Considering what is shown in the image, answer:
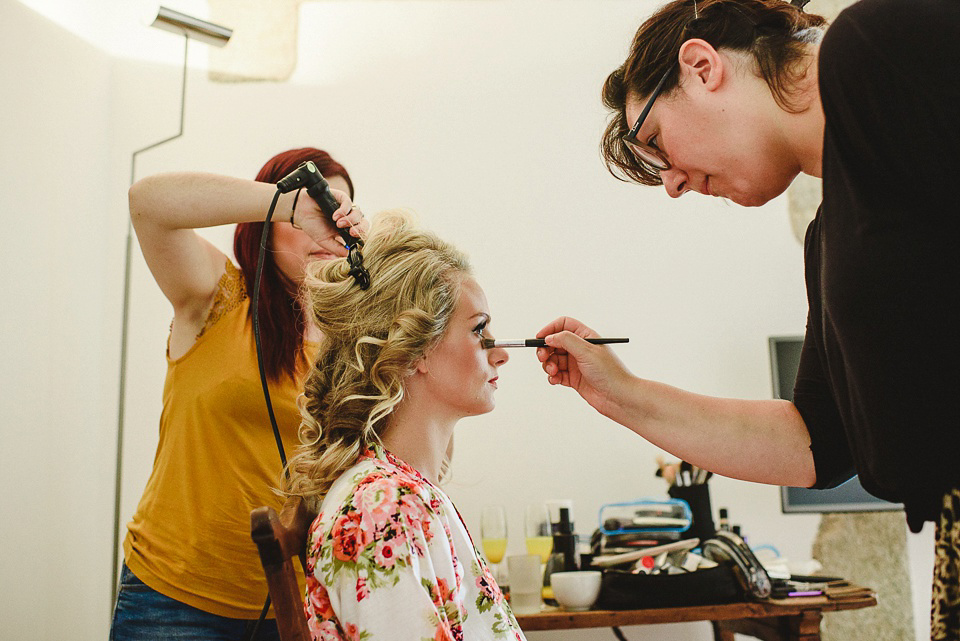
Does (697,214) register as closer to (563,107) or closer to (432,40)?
(563,107)

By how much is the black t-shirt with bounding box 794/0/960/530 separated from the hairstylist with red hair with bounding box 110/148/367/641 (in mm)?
790

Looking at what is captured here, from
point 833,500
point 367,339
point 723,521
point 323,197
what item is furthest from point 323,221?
point 833,500

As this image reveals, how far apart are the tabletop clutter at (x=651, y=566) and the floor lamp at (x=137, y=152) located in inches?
47.4

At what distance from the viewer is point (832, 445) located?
3.87ft

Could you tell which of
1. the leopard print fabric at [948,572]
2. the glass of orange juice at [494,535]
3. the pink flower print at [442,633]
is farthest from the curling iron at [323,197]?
the glass of orange juice at [494,535]

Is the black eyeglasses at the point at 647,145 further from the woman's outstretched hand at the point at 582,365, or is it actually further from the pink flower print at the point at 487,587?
the pink flower print at the point at 487,587

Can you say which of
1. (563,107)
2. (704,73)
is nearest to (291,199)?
(704,73)

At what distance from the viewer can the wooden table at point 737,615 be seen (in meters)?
1.88

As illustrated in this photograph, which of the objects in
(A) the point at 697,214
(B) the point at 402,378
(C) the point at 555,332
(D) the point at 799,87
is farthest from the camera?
(A) the point at 697,214

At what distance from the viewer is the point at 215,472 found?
1.47 meters

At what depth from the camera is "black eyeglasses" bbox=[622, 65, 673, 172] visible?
1098 mm

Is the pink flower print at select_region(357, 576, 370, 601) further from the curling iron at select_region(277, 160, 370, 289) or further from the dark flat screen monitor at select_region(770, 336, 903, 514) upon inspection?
the dark flat screen monitor at select_region(770, 336, 903, 514)

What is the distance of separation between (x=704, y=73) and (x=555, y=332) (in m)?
0.54

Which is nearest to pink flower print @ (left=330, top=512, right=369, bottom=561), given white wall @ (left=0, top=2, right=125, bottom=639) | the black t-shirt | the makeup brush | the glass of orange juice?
the makeup brush
